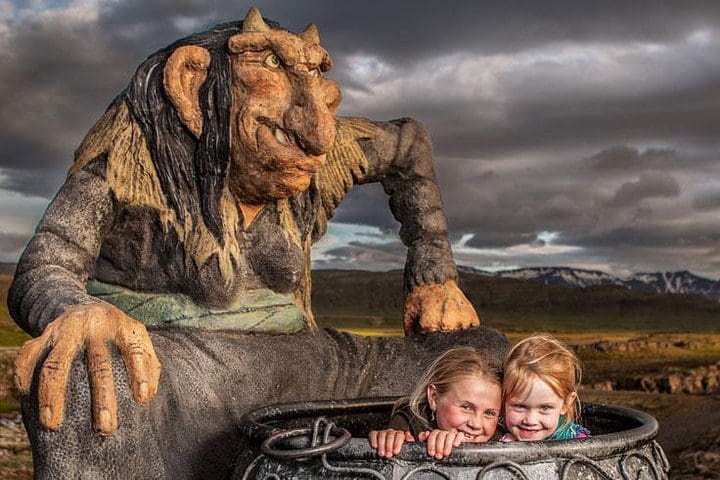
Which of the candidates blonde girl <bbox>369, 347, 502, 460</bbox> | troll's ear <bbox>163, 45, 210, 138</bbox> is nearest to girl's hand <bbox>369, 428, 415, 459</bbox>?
blonde girl <bbox>369, 347, 502, 460</bbox>

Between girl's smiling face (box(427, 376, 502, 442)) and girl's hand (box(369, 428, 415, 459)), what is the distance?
26 cm

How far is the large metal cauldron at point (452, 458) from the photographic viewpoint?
5.33ft

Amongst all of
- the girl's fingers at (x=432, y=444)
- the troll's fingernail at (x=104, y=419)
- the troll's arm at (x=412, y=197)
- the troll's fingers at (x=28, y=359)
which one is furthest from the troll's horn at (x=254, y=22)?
the girl's fingers at (x=432, y=444)

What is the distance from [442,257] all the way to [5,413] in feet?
12.9

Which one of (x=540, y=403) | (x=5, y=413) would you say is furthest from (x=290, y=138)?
(x=5, y=413)

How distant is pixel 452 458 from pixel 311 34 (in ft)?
4.53

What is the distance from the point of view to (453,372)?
76.9 inches

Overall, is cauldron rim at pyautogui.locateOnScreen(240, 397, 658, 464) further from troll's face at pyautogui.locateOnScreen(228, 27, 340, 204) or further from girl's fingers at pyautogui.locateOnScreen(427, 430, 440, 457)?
troll's face at pyautogui.locateOnScreen(228, 27, 340, 204)

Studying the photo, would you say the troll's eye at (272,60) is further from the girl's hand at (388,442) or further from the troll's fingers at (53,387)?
the girl's hand at (388,442)

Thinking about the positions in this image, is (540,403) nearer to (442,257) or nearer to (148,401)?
(148,401)

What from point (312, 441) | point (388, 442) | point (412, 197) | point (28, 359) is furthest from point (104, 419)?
point (412, 197)

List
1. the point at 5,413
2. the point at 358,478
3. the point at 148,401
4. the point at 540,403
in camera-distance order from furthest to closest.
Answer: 1. the point at 5,413
2. the point at 148,401
3. the point at 540,403
4. the point at 358,478

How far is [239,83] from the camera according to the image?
2.49 m

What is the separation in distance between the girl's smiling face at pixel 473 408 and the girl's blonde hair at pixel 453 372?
0.01 meters
